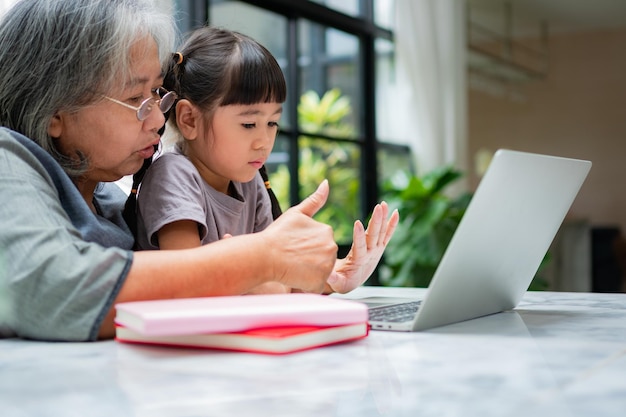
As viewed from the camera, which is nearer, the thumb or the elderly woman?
the elderly woman

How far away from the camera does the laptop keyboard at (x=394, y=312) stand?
1.00 m

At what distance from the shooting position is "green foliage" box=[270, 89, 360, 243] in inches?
193

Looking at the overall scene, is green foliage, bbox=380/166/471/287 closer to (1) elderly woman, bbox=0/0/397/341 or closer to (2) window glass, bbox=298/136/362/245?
(2) window glass, bbox=298/136/362/245

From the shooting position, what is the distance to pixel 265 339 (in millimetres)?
783

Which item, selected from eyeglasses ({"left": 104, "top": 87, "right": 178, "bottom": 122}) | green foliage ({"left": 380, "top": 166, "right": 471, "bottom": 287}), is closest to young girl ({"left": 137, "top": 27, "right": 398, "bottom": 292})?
eyeglasses ({"left": 104, "top": 87, "right": 178, "bottom": 122})

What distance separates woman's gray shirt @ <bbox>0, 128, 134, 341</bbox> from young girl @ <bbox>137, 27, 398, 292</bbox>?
424mm

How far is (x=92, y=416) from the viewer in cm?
57

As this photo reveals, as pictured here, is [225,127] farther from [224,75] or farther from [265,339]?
[265,339]

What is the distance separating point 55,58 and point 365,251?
0.58 metres

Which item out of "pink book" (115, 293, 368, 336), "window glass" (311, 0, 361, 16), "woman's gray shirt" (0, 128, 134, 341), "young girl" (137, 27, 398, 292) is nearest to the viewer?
"pink book" (115, 293, 368, 336)

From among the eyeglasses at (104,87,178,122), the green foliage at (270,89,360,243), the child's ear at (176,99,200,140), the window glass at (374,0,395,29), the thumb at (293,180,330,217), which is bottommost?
the green foliage at (270,89,360,243)

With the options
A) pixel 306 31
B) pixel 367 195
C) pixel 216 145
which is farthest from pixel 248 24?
pixel 216 145

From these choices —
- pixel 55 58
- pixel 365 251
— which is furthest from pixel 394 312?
pixel 55 58

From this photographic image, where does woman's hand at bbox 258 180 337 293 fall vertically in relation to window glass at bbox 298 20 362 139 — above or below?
below
